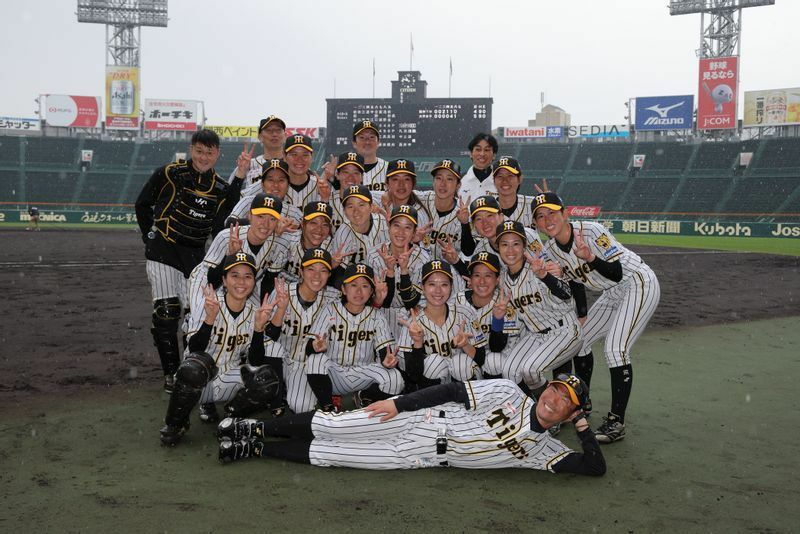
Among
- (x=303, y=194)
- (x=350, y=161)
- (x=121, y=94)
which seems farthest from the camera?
(x=121, y=94)

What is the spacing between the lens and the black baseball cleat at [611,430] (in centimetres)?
519

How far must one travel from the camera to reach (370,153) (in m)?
7.73

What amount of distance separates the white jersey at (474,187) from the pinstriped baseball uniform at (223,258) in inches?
85.1

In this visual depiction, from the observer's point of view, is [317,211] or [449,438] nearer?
[449,438]

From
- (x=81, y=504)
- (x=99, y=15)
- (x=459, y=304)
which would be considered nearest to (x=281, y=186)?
(x=459, y=304)

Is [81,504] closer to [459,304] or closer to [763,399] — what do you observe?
[459,304]

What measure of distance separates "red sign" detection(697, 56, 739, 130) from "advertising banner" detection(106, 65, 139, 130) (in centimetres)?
4407

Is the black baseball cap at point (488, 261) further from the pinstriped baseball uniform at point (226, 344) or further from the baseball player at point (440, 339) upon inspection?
the pinstriped baseball uniform at point (226, 344)

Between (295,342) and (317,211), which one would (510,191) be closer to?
(317,211)

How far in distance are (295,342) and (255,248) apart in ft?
3.12

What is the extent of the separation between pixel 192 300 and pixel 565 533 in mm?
3642

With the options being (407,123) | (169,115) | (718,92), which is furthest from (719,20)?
(169,115)

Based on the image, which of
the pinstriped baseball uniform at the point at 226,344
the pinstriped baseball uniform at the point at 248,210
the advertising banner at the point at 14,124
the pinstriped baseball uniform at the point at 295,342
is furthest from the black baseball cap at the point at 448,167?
the advertising banner at the point at 14,124

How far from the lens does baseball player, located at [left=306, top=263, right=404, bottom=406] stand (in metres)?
5.75
